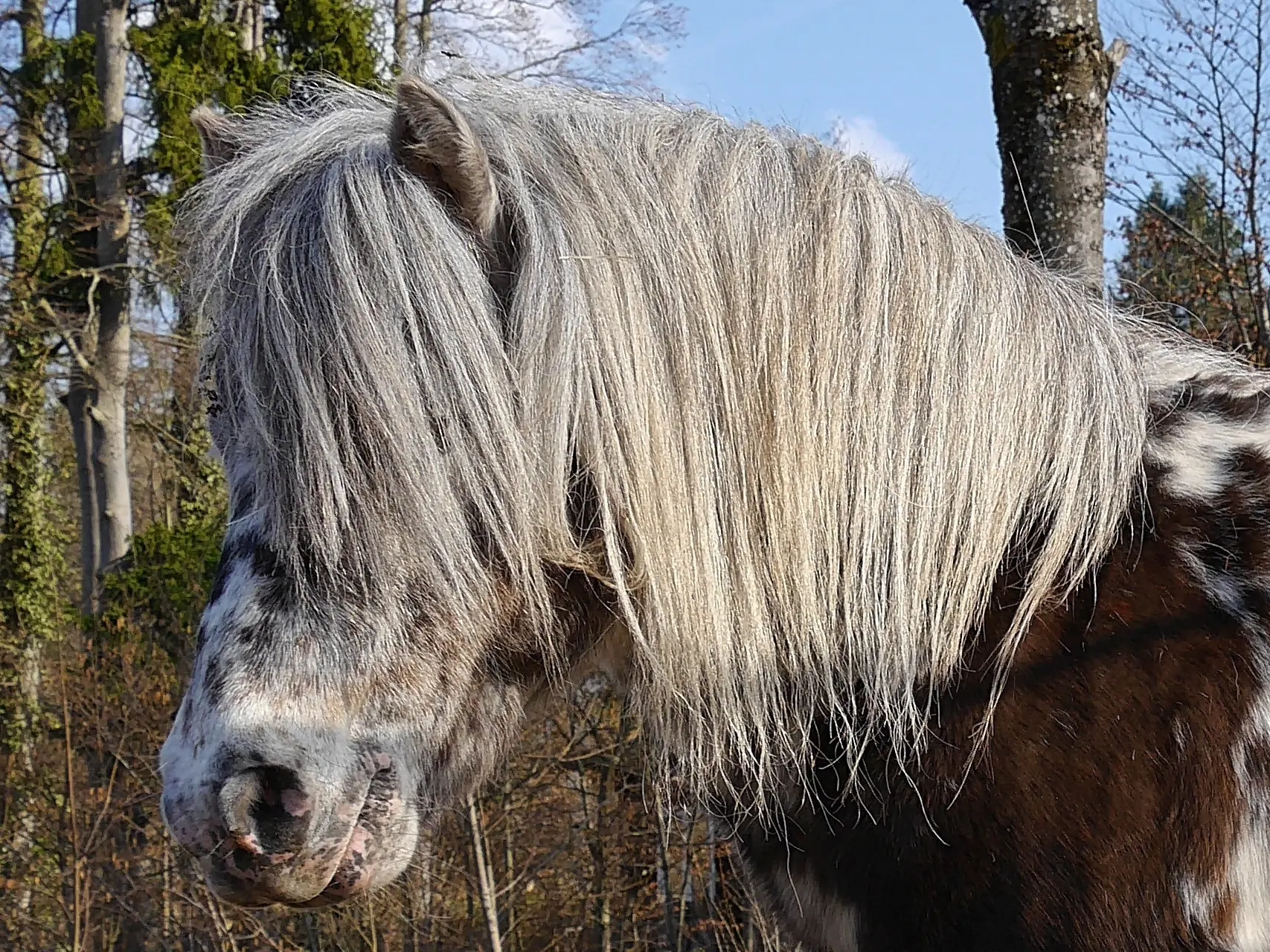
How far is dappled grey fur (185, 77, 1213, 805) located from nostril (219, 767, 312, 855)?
260 millimetres

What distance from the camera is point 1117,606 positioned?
1556 mm

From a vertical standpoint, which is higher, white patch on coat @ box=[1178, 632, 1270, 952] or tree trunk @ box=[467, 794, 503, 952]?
white patch on coat @ box=[1178, 632, 1270, 952]

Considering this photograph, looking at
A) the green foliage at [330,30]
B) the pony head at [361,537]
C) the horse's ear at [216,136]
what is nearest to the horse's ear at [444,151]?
the pony head at [361,537]

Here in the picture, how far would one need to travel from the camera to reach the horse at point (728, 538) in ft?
4.70

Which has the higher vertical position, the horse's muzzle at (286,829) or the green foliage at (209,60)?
the green foliage at (209,60)

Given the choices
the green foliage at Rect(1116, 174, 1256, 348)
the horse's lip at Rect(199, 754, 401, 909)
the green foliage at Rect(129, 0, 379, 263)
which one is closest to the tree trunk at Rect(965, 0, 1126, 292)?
the horse's lip at Rect(199, 754, 401, 909)

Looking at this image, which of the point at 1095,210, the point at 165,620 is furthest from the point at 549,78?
the point at 165,620

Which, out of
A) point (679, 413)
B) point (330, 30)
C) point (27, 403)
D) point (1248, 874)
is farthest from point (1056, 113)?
point (27, 403)

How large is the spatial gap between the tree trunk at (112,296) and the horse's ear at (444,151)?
11.8m

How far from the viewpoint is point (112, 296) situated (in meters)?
12.6

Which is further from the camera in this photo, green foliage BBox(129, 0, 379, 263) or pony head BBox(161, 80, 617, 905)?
green foliage BBox(129, 0, 379, 263)

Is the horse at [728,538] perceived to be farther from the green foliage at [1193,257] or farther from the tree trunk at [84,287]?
the tree trunk at [84,287]

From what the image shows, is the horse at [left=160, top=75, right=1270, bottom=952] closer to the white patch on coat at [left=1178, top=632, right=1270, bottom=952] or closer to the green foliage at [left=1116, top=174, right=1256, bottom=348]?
the white patch on coat at [left=1178, top=632, right=1270, bottom=952]

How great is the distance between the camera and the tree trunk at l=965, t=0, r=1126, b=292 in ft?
10.5
